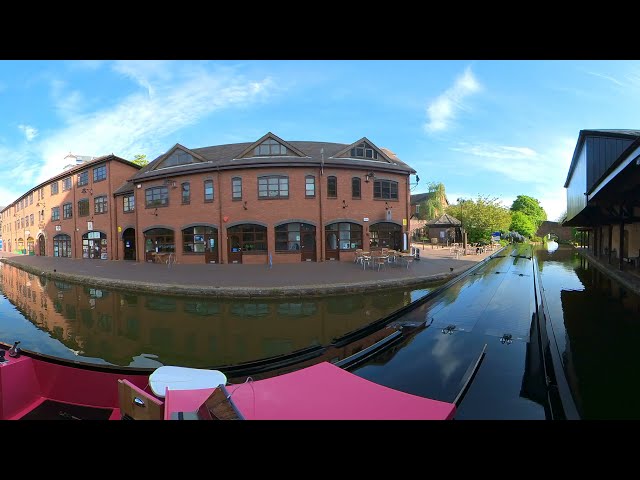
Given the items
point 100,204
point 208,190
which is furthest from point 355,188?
point 100,204

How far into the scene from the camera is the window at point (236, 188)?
20.0 metres

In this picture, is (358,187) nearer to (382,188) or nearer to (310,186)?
(382,188)

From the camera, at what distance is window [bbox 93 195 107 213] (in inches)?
1045

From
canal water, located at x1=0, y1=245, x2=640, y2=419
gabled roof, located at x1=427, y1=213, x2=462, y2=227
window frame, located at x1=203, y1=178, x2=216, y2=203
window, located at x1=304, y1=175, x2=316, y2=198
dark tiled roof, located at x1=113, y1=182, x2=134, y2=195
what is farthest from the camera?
gabled roof, located at x1=427, y1=213, x2=462, y2=227

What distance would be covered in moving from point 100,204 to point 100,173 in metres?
2.71

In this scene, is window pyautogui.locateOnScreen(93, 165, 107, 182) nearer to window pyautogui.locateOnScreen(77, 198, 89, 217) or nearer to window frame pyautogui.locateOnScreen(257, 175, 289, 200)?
window pyautogui.locateOnScreen(77, 198, 89, 217)

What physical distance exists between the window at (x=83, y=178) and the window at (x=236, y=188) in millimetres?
17573

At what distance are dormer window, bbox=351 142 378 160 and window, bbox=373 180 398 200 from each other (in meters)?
2.05

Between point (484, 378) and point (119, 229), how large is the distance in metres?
28.9

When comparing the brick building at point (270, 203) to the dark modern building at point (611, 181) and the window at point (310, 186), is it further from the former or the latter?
the dark modern building at point (611, 181)

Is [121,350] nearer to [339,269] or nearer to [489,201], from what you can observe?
[339,269]

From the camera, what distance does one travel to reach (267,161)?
19.6m

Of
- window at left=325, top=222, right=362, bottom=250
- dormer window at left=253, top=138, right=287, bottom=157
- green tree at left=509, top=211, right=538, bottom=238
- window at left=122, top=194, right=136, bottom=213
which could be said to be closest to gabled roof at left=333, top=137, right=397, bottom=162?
dormer window at left=253, top=138, right=287, bottom=157
